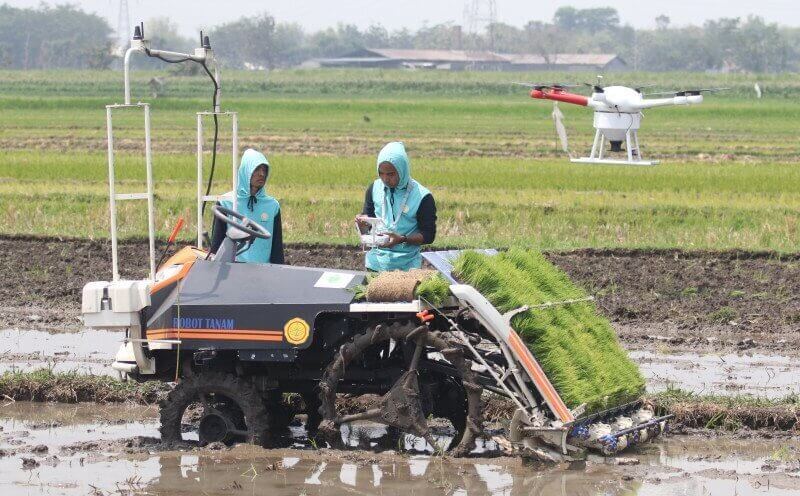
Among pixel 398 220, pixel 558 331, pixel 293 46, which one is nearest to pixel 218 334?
pixel 398 220

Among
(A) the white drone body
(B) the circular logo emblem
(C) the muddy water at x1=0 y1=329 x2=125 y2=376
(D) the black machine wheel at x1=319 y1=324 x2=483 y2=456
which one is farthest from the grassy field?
(B) the circular logo emblem

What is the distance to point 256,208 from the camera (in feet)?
27.0

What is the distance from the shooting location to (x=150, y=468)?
Answer: 7.41 m

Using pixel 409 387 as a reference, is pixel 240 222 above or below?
above

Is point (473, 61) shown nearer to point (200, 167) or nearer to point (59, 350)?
point (59, 350)

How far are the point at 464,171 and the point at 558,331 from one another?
65.5 ft

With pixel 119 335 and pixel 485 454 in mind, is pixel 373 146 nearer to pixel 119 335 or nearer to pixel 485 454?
pixel 119 335

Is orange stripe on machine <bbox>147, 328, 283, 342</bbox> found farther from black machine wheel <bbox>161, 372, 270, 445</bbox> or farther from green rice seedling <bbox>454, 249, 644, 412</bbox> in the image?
green rice seedling <bbox>454, 249, 644, 412</bbox>

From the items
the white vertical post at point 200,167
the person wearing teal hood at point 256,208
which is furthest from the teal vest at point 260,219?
the white vertical post at point 200,167

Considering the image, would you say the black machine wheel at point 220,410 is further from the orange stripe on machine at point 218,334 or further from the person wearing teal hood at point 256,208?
the person wearing teal hood at point 256,208

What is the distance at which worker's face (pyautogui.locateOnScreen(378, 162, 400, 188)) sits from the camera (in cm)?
783

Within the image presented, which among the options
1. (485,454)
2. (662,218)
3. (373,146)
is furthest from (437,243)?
(373,146)

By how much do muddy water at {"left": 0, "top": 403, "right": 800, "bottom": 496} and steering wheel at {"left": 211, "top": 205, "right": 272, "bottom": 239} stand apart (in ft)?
4.11

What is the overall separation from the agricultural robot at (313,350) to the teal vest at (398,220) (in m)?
0.42
